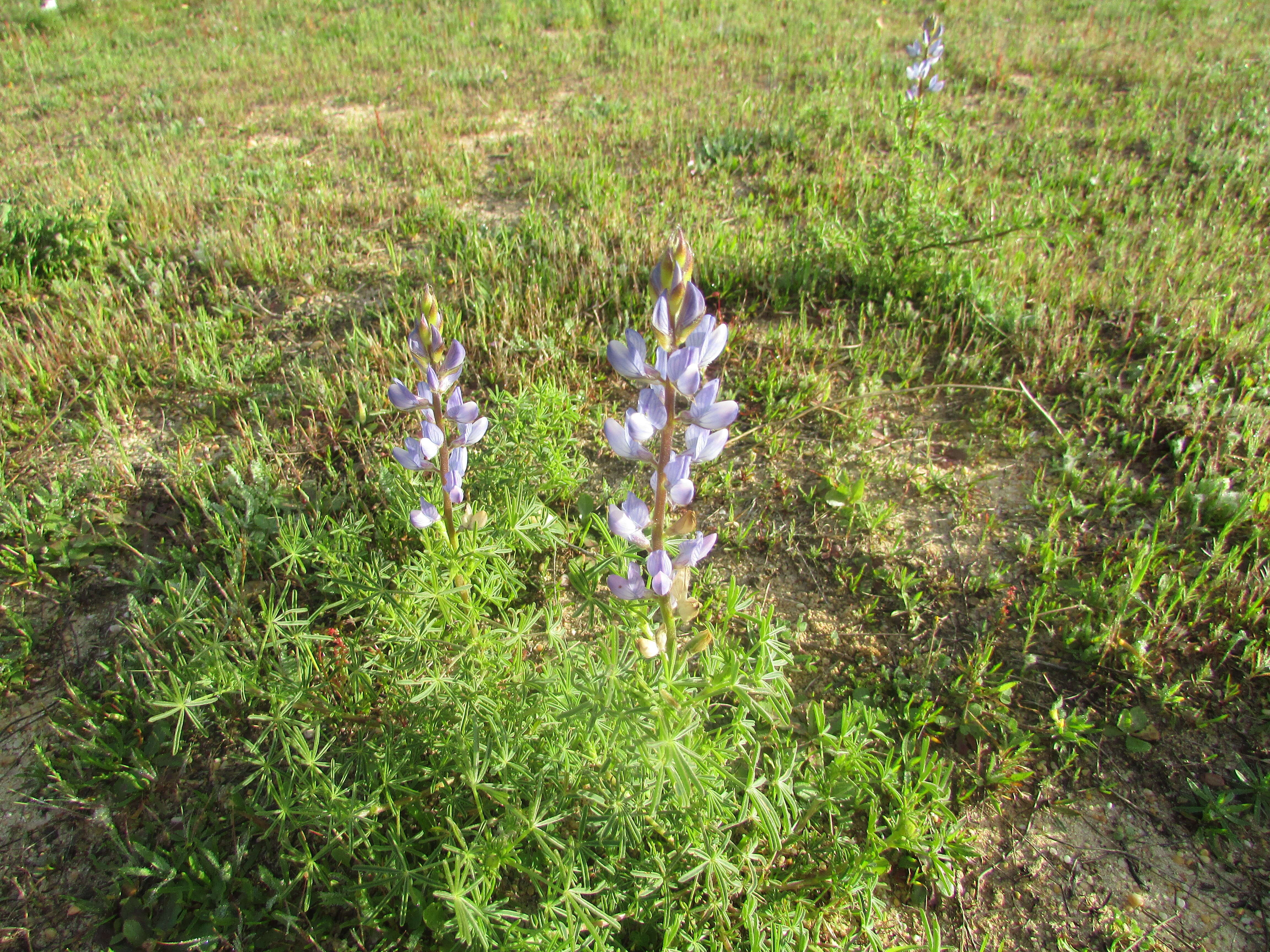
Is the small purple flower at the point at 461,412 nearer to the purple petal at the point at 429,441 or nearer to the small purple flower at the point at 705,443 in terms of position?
the purple petal at the point at 429,441

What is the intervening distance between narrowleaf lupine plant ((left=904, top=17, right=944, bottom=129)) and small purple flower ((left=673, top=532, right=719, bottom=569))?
15.0ft

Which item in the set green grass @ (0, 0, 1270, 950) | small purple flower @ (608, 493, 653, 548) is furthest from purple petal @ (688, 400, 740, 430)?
green grass @ (0, 0, 1270, 950)

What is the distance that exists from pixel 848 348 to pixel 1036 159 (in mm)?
3683

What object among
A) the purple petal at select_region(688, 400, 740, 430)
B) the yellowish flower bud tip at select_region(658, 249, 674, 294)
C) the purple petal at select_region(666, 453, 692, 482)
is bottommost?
the purple petal at select_region(666, 453, 692, 482)

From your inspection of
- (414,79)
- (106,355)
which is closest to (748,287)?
(106,355)

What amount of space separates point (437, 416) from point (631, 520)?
773 mm

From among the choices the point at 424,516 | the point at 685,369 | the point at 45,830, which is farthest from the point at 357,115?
the point at 685,369

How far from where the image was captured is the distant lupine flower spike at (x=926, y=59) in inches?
200

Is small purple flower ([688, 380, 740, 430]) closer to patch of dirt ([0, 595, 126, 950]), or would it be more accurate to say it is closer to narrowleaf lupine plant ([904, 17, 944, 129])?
patch of dirt ([0, 595, 126, 950])

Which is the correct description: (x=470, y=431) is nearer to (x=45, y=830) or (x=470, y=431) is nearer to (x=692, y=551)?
(x=692, y=551)

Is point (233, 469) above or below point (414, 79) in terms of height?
below

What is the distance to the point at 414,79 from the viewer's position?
898 cm

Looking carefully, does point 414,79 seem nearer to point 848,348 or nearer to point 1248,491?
point 848,348

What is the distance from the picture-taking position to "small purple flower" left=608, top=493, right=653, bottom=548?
1.74 metres
